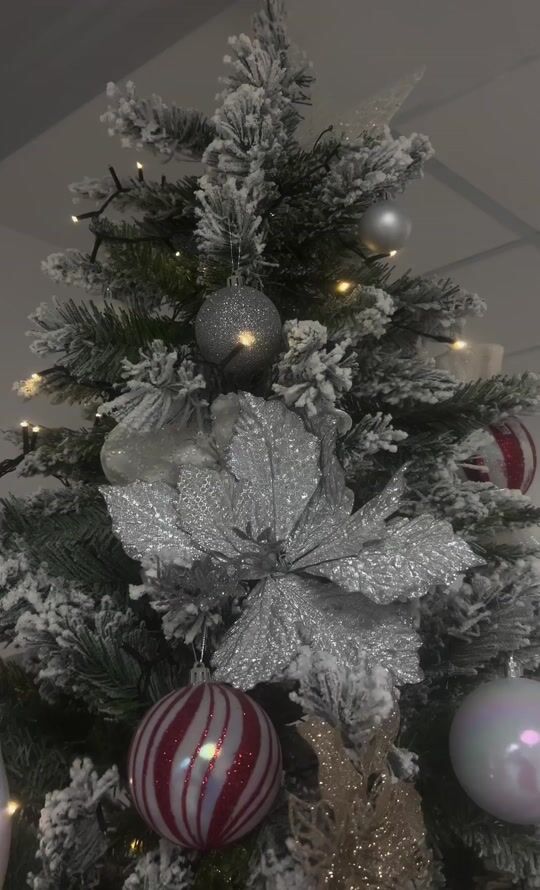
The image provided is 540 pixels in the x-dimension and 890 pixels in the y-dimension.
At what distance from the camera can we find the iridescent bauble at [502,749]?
1.16 feet

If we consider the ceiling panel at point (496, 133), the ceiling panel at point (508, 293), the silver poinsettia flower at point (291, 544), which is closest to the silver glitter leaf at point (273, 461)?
the silver poinsettia flower at point (291, 544)

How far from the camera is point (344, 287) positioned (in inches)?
21.0

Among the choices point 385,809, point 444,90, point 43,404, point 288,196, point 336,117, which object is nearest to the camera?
point 385,809

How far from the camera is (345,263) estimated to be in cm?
57

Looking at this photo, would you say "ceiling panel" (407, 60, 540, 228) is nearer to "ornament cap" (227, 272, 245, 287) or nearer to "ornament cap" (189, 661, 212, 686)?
"ornament cap" (227, 272, 245, 287)

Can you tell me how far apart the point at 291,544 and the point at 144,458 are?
0.13 meters

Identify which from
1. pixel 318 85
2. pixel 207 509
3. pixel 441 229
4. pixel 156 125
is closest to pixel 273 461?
pixel 207 509

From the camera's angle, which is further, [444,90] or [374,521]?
[444,90]

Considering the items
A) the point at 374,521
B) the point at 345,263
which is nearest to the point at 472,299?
the point at 345,263

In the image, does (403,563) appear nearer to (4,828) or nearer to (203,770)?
(203,770)

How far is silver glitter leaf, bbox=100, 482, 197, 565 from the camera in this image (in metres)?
0.39

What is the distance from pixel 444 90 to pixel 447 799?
863mm

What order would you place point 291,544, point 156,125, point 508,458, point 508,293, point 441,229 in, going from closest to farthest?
point 291,544 → point 156,125 → point 508,458 → point 441,229 → point 508,293

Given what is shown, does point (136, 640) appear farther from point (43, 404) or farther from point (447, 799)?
point (43, 404)
